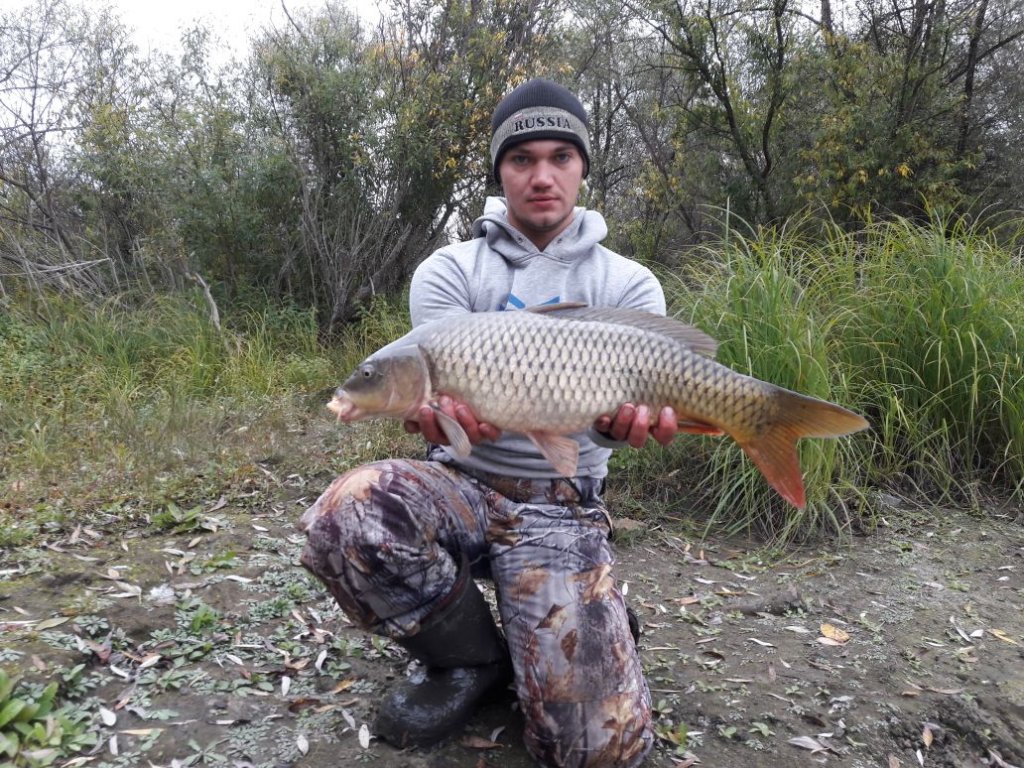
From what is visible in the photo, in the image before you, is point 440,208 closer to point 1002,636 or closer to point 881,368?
point 881,368

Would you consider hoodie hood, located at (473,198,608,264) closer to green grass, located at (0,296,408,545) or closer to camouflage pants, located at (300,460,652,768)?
camouflage pants, located at (300,460,652,768)

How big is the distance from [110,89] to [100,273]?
6.43 feet

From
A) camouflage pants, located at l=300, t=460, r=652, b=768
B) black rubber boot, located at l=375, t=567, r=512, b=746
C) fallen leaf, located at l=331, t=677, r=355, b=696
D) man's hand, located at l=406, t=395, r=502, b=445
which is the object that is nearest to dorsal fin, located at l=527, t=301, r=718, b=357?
man's hand, located at l=406, t=395, r=502, b=445

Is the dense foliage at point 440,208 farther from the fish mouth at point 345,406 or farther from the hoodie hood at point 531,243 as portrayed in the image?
the fish mouth at point 345,406

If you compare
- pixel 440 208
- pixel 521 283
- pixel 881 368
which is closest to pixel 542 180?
pixel 521 283

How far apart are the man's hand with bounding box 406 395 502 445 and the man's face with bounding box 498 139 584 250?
70cm

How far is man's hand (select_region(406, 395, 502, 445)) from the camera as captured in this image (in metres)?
1.69

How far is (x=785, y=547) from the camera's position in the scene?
306 centimetres

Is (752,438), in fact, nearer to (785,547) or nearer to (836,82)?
(785,547)

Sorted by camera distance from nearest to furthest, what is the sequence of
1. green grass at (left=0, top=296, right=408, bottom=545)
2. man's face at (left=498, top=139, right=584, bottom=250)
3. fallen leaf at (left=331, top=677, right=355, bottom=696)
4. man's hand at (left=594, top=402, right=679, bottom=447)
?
man's hand at (left=594, top=402, right=679, bottom=447)
fallen leaf at (left=331, top=677, right=355, bottom=696)
man's face at (left=498, top=139, right=584, bottom=250)
green grass at (left=0, top=296, right=408, bottom=545)

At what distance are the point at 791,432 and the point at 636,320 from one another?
43 cm

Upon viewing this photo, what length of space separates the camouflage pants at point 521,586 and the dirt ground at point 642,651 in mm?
163

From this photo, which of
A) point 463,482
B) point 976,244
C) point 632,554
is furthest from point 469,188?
point 463,482

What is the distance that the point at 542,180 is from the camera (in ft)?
6.90
